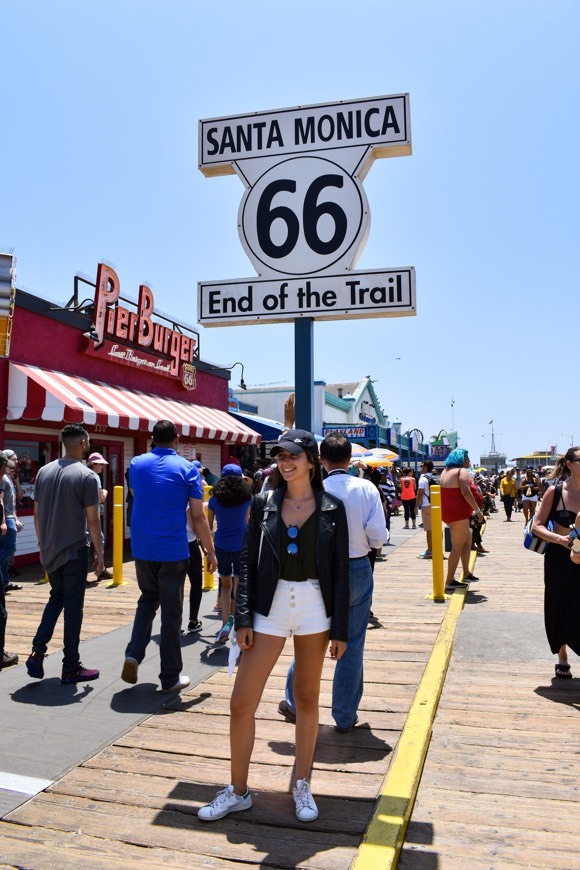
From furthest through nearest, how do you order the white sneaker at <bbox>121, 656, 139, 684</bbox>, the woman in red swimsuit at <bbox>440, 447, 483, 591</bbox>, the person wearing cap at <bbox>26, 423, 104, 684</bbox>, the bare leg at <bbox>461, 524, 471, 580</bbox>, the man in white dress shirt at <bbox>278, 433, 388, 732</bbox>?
the bare leg at <bbox>461, 524, 471, 580</bbox> → the woman in red swimsuit at <bbox>440, 447, 483, 591</bbox> → the person wearing cap at <bbox>26, 423, 104, 684</bbox> → the white sneaker at <bbox>121, 656, 139, 684</bbox> → the man in white dress shirt at <bbox>278, 433, 388, 732</bbox>

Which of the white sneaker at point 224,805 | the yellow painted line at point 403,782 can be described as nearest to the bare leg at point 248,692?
the white sneaker at point 224,805

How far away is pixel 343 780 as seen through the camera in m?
3.52

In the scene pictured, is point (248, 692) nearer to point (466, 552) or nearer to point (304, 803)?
point (304, 803)

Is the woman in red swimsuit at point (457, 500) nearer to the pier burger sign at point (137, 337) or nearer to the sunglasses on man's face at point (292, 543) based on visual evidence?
the sunglasses on man's face at point (292, 543)

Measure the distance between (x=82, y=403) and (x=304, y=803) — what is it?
9.32 m

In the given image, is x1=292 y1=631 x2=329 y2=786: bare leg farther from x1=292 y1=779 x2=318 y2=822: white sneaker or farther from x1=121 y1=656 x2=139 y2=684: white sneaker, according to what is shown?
x1=121 y1=656 x2=139 y2=684: white sneaker

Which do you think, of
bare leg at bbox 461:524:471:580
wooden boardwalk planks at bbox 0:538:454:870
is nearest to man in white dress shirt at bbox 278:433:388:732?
wooden boardwalk planks at bbox 0:538:454:870

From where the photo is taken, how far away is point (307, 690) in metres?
3.07

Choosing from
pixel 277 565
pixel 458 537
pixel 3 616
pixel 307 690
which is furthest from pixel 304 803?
pixel 458 537

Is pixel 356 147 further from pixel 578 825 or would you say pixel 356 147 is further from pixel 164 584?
pixel 578 825

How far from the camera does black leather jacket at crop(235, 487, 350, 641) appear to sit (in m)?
3.03

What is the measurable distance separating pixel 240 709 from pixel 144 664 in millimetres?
2925

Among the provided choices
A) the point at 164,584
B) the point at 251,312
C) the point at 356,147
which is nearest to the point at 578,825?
the point at 164,584

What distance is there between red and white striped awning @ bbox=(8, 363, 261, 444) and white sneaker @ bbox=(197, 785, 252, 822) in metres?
8.48
